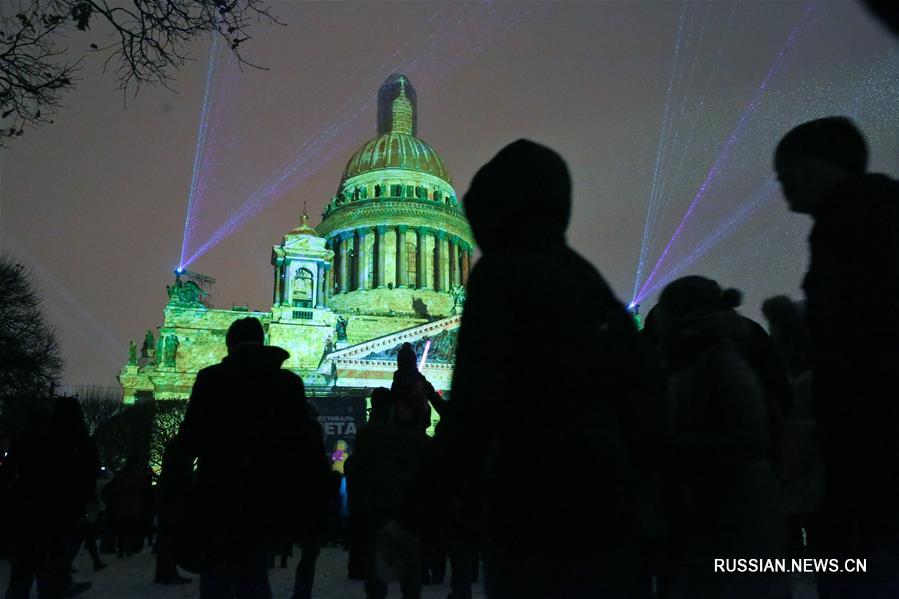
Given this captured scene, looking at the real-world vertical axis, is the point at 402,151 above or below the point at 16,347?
above

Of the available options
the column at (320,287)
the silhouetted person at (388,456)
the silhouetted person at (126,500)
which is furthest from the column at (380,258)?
the silhouetted person at (388,456)

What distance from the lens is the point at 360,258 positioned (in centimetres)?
5881

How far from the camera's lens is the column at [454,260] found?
196 ft

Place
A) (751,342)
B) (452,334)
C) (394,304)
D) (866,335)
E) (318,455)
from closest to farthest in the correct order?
(866,335) < (751,342) < (318,455) < (452,334) < (394,304)

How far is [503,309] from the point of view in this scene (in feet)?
6.62

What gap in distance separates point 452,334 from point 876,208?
40.9 meters

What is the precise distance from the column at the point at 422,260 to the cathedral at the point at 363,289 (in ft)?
0.28

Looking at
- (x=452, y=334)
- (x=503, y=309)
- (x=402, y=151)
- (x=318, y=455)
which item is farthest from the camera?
(x=402, y=151)

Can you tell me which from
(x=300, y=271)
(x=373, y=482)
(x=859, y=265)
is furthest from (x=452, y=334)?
(x=859, y=265)

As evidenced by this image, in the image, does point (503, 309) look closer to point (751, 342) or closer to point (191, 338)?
point (751, 342)

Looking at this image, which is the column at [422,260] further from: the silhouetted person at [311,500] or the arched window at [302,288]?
the silhouetted person at [311,500]

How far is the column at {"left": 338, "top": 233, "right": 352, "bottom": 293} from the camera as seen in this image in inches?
2299

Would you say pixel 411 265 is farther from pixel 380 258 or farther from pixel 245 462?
pixel 245 462
